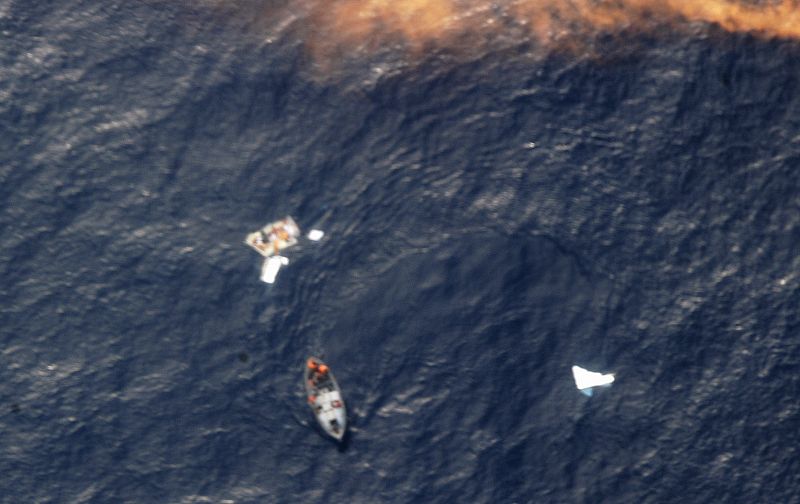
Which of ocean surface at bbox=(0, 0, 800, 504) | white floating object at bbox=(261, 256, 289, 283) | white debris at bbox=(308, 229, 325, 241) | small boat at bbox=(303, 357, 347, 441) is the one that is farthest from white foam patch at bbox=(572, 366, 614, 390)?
white floating object at bbox=(261, 256, 289, 283)

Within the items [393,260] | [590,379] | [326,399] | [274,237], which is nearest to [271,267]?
[274,237]

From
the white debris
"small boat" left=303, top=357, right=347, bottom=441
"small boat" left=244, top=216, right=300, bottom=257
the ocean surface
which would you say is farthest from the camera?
the white debris

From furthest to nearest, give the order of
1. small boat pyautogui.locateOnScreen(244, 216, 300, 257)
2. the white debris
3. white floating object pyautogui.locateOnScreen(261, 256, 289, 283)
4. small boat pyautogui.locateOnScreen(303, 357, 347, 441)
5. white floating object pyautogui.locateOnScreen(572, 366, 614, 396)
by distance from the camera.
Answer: the white debris < small boat pyautogui.locateOnScreen(244, 216, 300, 257) < white floating object pyautogui.locateOnScreen(261, 256, 289, 283) < white floating object pyautogui.locateOnScreen(572, 366, 614, 396) < small boat pyautogui.locateOnScreen(303, 357, 347, 441)

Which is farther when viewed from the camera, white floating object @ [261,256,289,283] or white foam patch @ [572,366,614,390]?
white floating object @ [261,256,289,283]

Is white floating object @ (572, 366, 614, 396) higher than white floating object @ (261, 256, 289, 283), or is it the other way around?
white floating object @ (572, 366, 614, 396)

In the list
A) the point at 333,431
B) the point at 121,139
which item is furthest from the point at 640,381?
the point at 121,139

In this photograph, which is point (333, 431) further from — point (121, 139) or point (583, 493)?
point (121, 139)

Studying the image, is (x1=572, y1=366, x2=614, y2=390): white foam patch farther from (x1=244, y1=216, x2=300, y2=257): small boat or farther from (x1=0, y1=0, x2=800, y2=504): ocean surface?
(x1=244, y1=216, x2=300, y2=257): small boat
